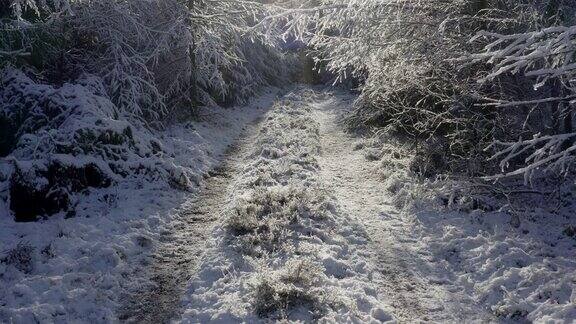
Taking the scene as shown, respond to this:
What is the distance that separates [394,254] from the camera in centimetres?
872

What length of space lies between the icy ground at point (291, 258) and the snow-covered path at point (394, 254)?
31 millimetres

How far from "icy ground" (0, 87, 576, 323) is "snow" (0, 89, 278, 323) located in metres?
0.03

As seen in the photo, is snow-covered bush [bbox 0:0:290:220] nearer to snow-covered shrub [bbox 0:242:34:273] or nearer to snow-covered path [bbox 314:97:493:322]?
snow-covered shrub [bbox 0:242:34:273]

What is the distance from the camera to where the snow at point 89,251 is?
681 cm

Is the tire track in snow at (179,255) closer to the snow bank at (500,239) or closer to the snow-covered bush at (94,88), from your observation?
the snow-covered bush at (94,88)

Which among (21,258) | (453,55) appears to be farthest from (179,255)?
(453,55)

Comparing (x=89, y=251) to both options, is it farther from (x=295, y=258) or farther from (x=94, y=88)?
(x=94, y=88)

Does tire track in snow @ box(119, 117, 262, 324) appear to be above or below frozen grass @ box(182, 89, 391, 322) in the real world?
below

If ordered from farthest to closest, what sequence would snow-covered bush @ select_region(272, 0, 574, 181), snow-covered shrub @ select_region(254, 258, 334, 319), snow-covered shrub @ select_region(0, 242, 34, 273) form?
snow-covered bush @ select_region(272, 0, 574, 181) → snow-covered shrub @ select_region(0, 242, 34, 273) → snow-covered shrub @ select_region(254, 258, 334, 319)

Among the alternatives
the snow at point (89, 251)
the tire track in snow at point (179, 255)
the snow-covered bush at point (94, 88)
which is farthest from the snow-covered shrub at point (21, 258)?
the tire track in snow at point (179, 255)

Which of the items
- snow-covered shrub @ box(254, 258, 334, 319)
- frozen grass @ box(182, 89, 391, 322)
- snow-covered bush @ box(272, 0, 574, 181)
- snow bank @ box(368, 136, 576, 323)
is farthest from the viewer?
snow-covered bush @ box(272, 0, 574, 181)

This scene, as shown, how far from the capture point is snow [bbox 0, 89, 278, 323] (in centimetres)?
681

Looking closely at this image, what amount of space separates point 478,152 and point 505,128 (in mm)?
894

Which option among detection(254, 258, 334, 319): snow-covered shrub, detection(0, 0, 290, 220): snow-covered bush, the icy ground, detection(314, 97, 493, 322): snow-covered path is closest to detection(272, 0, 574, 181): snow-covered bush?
the icy ground
